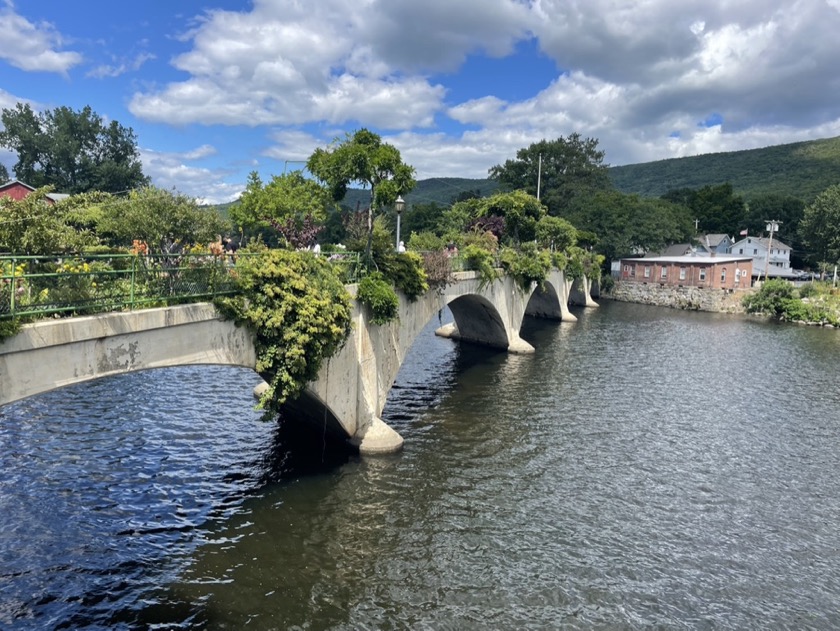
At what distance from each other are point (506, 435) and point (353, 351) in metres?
7.48

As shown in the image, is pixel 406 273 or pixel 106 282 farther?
pixel 406 273

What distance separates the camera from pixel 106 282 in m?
11.4

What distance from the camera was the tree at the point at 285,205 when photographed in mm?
28547

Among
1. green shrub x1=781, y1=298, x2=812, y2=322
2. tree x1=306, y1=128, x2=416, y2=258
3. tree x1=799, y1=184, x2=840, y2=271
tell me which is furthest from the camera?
tree x1=799, y1=184, x2=840, y2=271

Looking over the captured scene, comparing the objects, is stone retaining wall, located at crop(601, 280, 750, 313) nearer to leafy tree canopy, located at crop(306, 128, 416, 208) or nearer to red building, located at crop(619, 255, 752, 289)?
red building, located at crop(619, 255, 752, 289)

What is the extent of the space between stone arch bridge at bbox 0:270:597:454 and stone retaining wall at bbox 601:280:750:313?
45.2 meters

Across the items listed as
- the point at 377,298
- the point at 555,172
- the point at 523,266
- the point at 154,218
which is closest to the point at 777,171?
the point at 555,172

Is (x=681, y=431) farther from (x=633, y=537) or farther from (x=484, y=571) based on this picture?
(x=484, y=571)

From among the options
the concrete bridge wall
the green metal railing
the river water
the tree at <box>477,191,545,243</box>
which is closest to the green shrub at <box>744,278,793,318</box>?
the tree at <box>477,191,545,243</box>

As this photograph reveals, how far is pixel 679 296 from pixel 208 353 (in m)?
69.3

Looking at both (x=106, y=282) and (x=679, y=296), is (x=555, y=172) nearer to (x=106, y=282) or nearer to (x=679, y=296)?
(x=679, y=296)

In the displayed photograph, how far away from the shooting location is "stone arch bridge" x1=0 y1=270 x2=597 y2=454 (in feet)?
32.6

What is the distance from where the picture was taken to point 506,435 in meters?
21.6

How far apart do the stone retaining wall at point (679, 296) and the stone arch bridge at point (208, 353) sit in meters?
45.2
